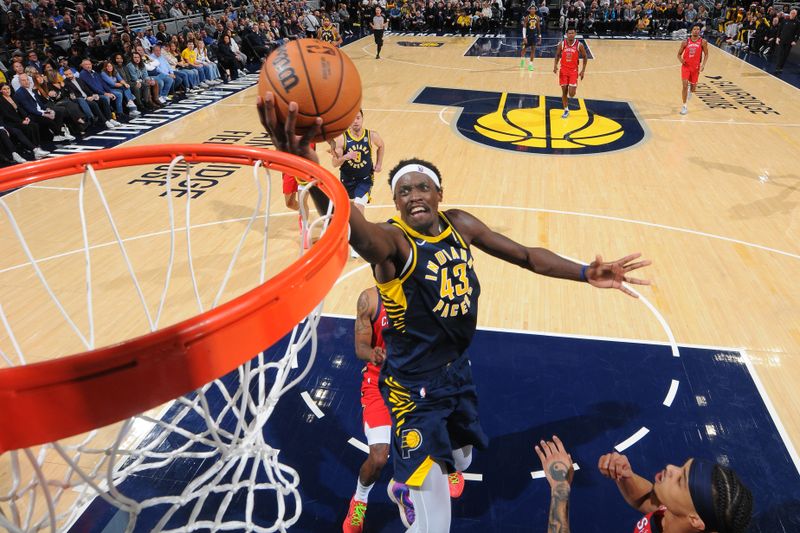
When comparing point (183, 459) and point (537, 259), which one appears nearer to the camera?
point (537, 259)

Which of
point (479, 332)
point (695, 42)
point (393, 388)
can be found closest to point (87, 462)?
point (393, 388)

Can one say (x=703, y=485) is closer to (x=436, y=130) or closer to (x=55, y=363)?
(x=55, y=363)

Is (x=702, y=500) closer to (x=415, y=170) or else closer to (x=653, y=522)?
(x=653, y=522)

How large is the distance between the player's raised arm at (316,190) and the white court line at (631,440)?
86.7 inches

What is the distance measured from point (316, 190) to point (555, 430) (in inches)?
100

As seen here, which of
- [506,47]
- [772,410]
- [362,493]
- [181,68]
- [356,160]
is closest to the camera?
[362,493]

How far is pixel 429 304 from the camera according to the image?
8.84ft

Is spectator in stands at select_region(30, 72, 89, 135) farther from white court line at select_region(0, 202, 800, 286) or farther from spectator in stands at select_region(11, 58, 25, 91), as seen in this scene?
white court line at select_region(0, 202, 800, 286)

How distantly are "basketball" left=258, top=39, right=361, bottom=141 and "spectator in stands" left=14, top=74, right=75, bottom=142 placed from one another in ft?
29.6

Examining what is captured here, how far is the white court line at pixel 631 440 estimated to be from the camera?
369 centimetres

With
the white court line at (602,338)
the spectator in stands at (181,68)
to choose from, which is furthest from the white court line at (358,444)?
the spectator in stands at (181,68)

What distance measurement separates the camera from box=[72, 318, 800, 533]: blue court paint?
3289mm

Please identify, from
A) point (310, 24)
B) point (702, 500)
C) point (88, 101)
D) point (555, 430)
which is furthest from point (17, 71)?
point (702, 500)

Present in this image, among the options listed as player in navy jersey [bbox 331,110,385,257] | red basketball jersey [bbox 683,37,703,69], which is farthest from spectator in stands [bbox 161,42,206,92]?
red basketball jersey [bbox 683,37,703,69]
